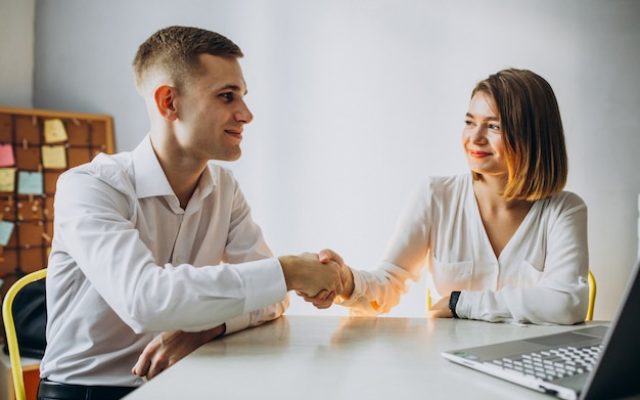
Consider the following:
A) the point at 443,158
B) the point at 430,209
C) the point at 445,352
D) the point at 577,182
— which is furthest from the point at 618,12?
the point at 445,352

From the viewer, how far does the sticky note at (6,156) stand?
285cm

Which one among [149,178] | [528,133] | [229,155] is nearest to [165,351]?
[149,178]

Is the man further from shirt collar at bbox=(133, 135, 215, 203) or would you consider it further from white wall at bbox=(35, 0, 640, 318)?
white wall at bbox=(35, 0, 640, 318)

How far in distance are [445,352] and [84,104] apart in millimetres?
2727

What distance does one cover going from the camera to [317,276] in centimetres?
133

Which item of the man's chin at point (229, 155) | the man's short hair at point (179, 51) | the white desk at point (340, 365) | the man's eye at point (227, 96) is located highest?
the man's short hair at point (179, 51)

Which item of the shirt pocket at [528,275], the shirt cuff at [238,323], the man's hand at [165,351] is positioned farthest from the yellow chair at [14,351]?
the shirt pocket at [528,275]

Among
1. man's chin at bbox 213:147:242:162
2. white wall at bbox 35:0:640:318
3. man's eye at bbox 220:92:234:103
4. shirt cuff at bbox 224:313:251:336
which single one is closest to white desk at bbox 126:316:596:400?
shirt cuff at bbox 224:313:251:336

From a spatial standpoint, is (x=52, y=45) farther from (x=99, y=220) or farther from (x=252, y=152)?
(x=99, y=220)

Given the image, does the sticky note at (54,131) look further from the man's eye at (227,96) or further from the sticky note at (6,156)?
the man's eye at (227,96)

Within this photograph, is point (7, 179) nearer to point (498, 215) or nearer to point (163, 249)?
point (163, 249)

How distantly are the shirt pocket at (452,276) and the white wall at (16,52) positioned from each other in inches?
94.8

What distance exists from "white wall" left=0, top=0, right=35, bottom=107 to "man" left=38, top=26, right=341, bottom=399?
1841 millimetres

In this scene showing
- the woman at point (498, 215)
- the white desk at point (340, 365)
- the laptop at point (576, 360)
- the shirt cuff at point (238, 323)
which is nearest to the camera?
the laptop at point (576, 360)
